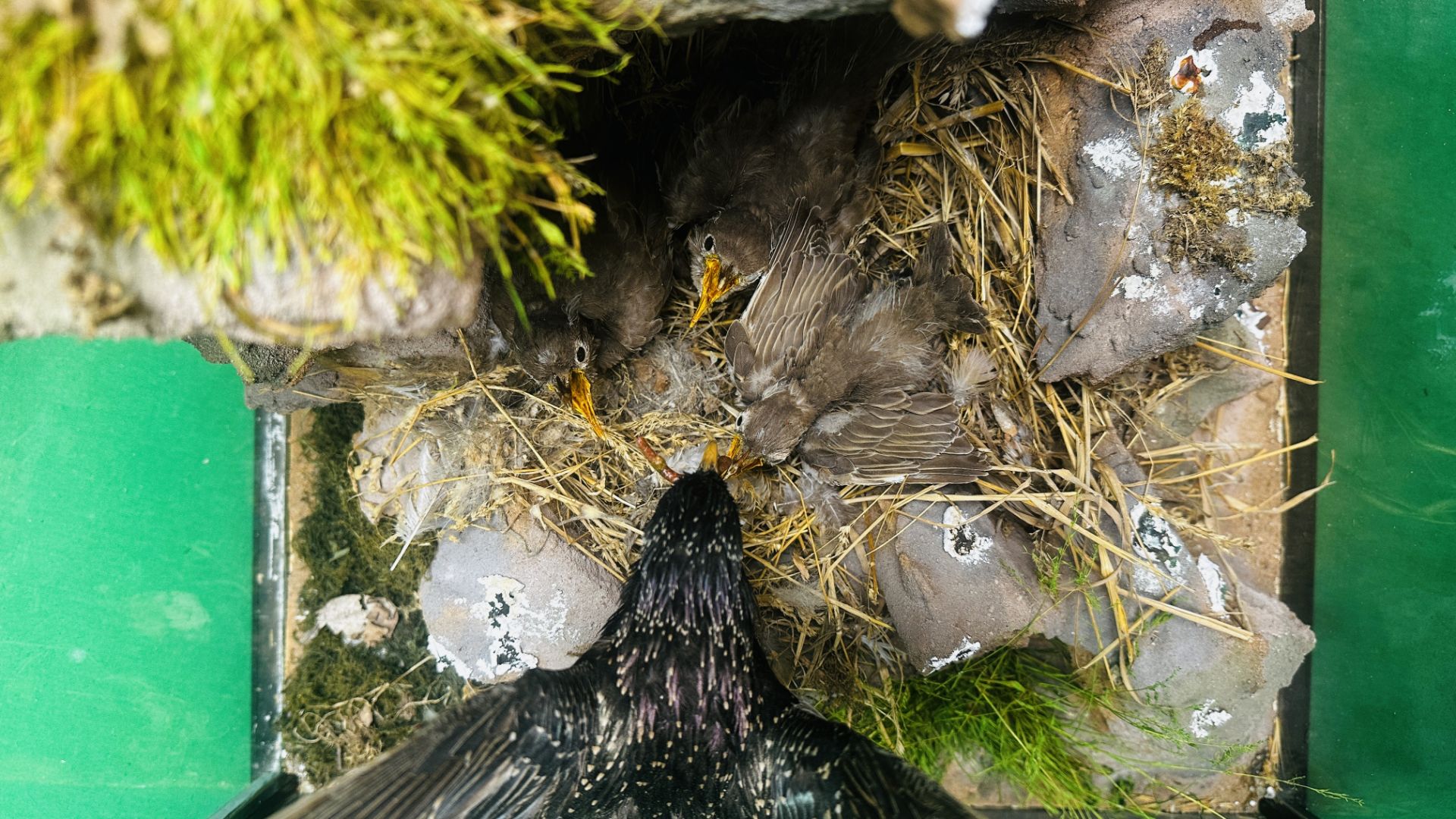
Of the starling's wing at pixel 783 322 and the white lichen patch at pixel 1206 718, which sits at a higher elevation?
the starling's wing at pixel 783 322

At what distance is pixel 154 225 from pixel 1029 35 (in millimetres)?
1779

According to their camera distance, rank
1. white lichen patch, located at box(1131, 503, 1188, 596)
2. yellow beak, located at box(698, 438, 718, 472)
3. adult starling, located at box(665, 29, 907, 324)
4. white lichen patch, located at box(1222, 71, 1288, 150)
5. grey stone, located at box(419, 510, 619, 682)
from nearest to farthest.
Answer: white lichen patch, located at box(1222, 71, 1288, 150), adult starling, located at box(665, 29, 907, 324), yellow beak, located at box(698, 438, 718, 472), white lichen patch, located at box(1131, 503, 1188, 596), grey stone, located at box(419, 510, 619, 682)

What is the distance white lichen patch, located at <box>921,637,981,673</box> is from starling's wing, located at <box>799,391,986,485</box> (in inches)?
16.2

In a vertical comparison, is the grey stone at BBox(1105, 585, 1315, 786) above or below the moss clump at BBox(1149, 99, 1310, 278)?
below

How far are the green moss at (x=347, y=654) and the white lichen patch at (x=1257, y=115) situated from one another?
2.38 metres

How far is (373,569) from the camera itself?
2.39m

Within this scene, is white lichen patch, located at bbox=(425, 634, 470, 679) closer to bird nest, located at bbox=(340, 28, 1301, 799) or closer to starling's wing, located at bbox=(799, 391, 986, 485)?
bird nest, located at bbox=(340, 28, 1301, 799)

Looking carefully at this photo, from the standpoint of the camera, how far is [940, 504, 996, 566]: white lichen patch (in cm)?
202

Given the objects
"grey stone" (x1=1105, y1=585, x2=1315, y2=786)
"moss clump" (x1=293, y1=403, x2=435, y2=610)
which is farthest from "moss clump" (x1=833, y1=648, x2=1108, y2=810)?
"moss clump" (x1=293, y1=403, x2=435, y2=610)

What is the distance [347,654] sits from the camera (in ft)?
7.80

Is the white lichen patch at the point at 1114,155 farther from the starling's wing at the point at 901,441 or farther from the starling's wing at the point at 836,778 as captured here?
the starling's wing at the point at 836,778

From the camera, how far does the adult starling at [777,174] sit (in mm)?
1838

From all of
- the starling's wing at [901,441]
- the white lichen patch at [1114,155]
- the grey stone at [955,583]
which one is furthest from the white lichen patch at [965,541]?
the white lichen patch at [1114,155]

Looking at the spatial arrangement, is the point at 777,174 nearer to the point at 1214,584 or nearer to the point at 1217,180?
the point at 1217,180
